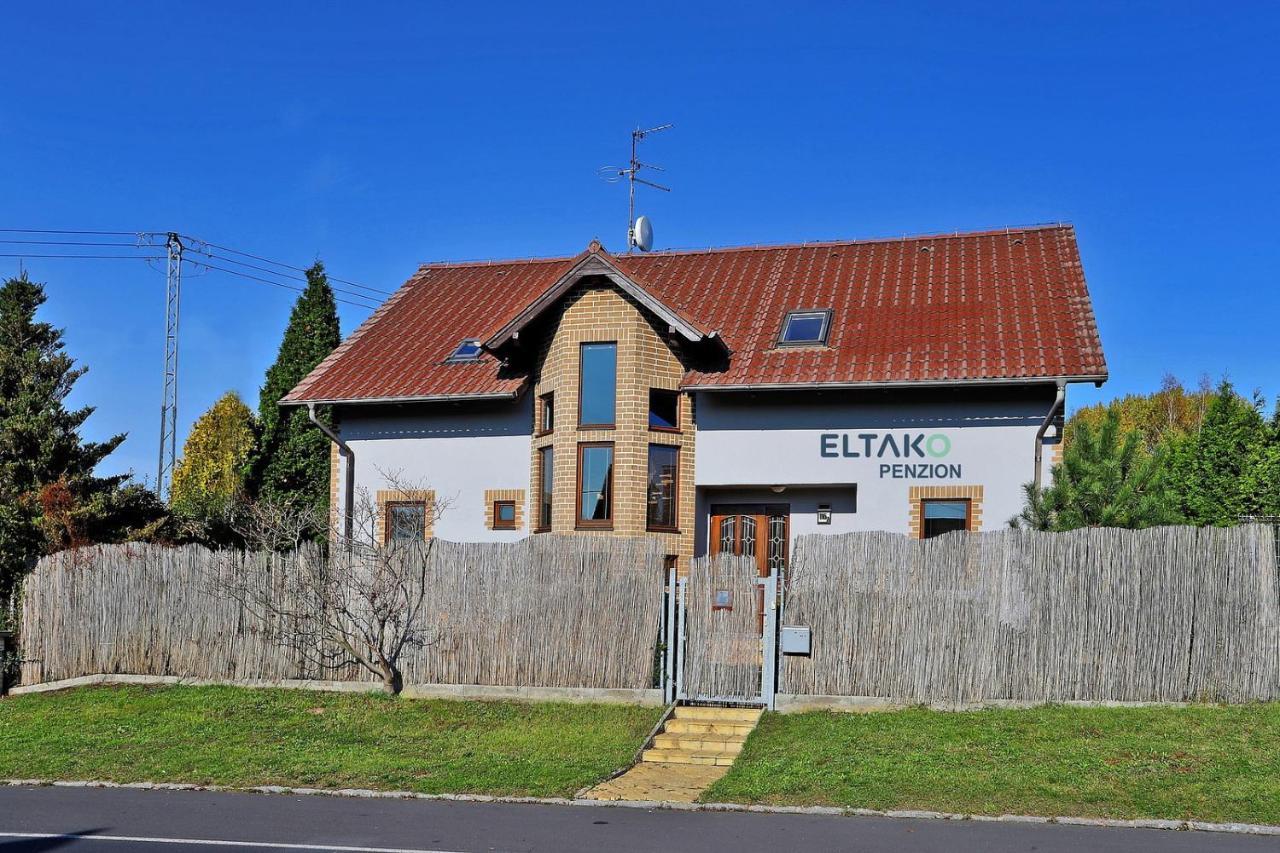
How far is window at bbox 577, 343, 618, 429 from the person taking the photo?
21.5 m

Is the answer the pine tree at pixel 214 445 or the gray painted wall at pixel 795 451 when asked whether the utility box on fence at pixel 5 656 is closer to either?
the gray painted wall at pixel 795 451

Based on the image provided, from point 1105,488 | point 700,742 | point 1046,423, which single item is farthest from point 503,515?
point 1105,488

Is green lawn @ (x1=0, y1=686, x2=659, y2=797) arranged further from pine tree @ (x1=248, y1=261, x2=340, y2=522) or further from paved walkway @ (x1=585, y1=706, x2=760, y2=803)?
pine tree @ (x1=248, y1=261, x2=340, y2=522)

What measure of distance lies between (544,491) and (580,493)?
1.08 metres

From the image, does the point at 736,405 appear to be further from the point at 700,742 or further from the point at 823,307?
the point at 700,742

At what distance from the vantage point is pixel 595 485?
2148 centimetres

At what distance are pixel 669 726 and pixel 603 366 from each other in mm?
7246

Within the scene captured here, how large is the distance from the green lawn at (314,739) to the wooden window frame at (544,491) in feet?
15.9

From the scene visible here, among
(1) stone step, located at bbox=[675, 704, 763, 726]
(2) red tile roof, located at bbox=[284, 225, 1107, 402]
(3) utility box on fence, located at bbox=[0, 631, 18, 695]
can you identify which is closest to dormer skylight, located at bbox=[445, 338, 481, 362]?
(2) red tile roof, located at bbox=[284, 225, 1107, 402]

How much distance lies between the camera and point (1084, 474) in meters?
17.9

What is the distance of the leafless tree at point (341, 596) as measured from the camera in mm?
18266

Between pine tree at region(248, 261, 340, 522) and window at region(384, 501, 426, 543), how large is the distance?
748 cm

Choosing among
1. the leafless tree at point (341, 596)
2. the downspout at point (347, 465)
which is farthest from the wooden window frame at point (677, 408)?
the downspout at point (347, 465)

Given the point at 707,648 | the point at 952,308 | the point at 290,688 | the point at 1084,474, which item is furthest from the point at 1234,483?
the point at 290,688
